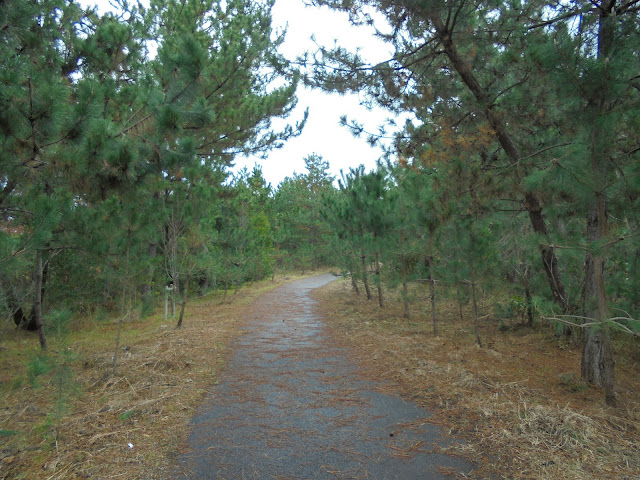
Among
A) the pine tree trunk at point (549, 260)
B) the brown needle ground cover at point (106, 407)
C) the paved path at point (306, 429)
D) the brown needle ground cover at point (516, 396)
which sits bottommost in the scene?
the brown needle ground cover at point (516, 396)

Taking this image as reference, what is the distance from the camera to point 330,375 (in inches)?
220

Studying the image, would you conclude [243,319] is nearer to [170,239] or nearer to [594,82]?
[170,239]

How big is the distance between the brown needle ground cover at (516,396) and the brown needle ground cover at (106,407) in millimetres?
2623

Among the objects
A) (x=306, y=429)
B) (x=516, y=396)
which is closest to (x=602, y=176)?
(x=516, y=396)

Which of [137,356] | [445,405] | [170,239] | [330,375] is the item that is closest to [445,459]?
[445,405]

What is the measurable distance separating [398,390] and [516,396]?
135 centimetres

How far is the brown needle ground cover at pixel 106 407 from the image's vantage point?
3098 mm

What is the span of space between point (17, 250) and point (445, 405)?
460cm

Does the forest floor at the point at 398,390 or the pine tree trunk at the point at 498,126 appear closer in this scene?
the forest floor at the point at 398,390

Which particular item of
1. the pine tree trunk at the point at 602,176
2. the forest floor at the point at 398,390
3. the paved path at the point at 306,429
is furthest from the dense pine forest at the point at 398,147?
the paved path at the point at 306,429

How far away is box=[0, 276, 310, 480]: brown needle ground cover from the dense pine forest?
0.89 metres

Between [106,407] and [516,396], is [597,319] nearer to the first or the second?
[516,396]

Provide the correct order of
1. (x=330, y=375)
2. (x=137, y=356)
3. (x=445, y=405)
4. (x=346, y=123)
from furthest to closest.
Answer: (x=346, y=123)
(x=137, y=356)
(x=330, y=375)
(x=445, y=405)

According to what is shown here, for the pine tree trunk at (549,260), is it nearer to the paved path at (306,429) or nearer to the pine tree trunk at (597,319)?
the pine tree trunk at (597,319)
